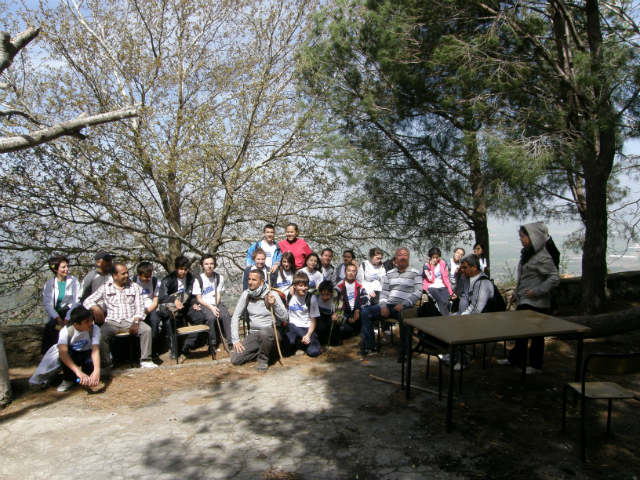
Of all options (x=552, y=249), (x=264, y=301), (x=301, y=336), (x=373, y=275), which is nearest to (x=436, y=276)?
(x=373, y=275)

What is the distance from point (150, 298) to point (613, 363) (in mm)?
5010

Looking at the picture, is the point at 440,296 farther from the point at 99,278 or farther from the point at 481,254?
the point at 99,278

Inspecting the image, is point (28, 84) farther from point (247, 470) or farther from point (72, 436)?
point (247, 470)

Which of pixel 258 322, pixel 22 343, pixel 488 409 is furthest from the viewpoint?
pixel 22 343

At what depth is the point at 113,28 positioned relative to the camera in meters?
9.16

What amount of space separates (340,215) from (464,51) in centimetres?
427

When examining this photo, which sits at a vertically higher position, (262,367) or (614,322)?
(614,322)

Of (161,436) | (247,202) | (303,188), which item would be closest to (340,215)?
(303,188)

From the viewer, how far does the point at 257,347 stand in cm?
509

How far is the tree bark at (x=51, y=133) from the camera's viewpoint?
3689mm

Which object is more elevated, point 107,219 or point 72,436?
point 107,219

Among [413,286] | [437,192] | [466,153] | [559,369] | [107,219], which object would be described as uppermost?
[466,153]

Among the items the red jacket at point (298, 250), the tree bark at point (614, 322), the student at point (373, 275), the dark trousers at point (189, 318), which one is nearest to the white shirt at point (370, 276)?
the student at point (373, 275)

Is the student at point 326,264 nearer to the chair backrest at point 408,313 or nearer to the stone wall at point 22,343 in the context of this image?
the chair backrest at point 408,313
